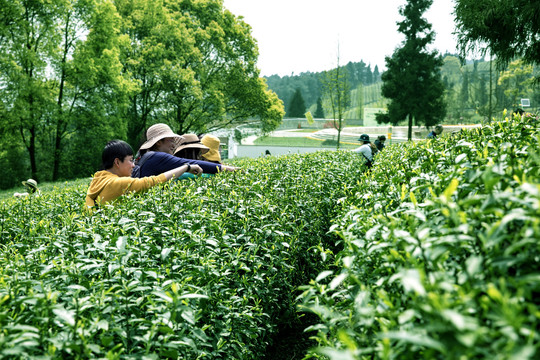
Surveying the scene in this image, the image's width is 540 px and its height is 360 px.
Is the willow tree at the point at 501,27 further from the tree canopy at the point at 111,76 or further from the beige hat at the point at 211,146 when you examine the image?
the tree canopy at the point at 111,76

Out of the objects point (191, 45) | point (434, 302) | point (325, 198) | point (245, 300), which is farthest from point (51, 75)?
point (434, 302)

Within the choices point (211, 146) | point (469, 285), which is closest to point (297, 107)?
point (211, 146)

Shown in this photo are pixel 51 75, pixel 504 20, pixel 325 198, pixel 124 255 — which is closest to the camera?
pixel 124 255

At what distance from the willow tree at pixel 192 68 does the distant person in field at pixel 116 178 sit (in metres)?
21.6

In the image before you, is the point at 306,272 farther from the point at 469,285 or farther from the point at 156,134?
the point at 469,285

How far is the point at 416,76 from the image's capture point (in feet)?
108

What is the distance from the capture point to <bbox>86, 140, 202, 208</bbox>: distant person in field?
360cm

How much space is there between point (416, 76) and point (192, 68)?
20843 mm

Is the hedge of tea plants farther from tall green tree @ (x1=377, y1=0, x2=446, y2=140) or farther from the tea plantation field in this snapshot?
tall green tree @ (x1=377, y1=0, x2=446, y2=140)

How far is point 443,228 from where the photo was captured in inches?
48.1

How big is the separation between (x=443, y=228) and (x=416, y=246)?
12cm

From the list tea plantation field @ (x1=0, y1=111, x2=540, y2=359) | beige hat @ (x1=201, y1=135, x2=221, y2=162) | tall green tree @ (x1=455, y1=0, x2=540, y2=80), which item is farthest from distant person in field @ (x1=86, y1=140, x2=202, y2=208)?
tall green tree @ (x1=455, y1=0, x2=540, y2=80)

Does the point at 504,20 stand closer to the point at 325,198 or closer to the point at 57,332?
the point at 325,198

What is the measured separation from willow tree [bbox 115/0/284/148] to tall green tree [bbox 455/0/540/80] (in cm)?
1696
